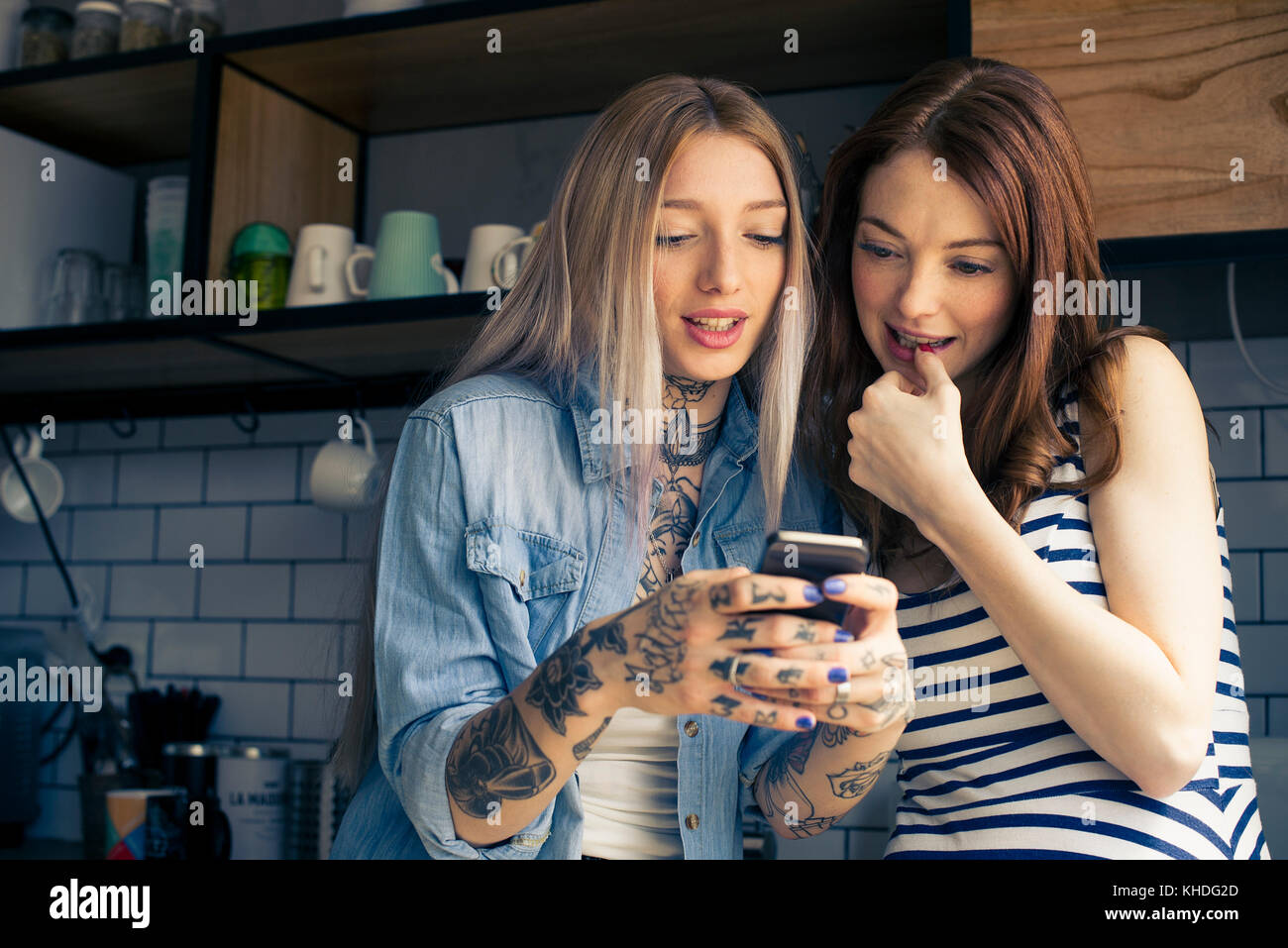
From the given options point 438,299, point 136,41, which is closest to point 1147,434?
Answer: point 438,299

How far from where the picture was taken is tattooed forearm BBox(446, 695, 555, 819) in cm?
82

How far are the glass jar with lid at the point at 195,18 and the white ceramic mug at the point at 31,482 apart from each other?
82 centimetres

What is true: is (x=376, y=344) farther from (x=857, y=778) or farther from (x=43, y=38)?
(x=857, y=778)

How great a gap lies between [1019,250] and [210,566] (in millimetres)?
1568

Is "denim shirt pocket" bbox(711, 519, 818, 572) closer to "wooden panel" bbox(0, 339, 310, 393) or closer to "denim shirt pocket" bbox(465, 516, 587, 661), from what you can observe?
"denim shirt pocket" bbox(465, 516, 587, 661)

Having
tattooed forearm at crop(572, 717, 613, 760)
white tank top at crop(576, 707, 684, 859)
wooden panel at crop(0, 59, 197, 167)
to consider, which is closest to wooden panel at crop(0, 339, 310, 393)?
wooden panel at crop(0, 59, 197, 167)

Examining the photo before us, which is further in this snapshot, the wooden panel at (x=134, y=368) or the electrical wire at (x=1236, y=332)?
the wooden panel at (x=134, y=368)

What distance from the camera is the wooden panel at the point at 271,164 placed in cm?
163

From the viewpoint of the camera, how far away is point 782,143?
1104 millimetres

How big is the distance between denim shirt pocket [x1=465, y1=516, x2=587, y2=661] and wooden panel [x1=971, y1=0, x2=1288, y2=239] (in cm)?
75

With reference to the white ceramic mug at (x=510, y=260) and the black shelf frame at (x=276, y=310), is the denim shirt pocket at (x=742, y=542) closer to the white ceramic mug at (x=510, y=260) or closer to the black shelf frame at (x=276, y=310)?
the black shelf frame at (x=276, y=310)

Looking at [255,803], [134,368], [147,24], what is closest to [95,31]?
[147,24]

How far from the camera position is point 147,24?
179cm

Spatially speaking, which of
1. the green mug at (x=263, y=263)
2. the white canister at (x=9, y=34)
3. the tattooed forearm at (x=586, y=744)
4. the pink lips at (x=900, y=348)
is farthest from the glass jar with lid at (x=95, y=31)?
the tattooed forearm at (x=586, y=744)
